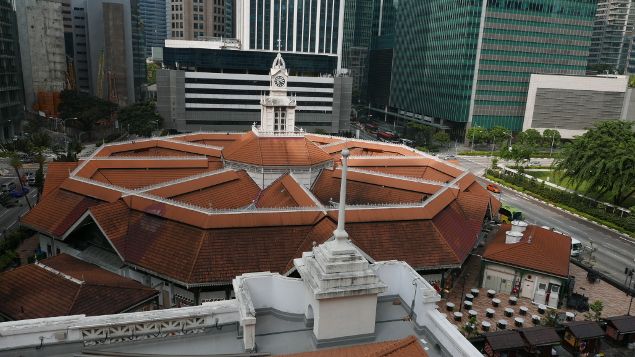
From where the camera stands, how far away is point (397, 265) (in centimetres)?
1878

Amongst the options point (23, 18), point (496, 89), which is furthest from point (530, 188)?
point (23, 18)

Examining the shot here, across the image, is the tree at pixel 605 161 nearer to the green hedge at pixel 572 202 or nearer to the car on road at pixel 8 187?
the green hedge at pixel 572 202

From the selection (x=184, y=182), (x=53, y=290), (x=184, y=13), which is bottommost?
(x=53, y=290)

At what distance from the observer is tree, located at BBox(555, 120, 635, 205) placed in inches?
2440

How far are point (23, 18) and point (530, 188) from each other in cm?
12548

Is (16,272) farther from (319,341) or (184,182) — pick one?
(319,341)

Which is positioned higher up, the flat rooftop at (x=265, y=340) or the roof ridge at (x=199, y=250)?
the flat rooftop at (x=265, y=340)

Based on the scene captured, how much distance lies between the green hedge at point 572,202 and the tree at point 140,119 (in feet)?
242

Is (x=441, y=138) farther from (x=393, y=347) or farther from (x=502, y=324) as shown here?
(x=393, y=347)

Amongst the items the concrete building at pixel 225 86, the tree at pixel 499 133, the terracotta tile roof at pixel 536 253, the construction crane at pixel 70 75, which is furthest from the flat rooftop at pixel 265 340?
the construction crane at pixel 70 75

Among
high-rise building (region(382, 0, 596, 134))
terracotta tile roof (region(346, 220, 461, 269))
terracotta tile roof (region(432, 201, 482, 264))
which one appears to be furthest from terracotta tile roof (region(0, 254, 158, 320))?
high-rise building (region(382, 0, 596, 134))

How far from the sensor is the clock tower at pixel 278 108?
1972 inches

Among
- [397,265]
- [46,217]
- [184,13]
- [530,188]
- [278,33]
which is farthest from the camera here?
[184,13]

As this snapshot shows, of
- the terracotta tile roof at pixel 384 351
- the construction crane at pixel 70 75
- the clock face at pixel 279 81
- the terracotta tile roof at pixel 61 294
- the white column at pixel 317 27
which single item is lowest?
the terracotta tile roof at pixel 61 294
